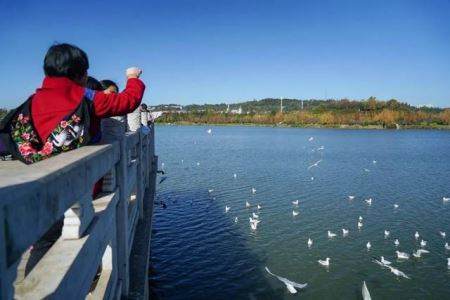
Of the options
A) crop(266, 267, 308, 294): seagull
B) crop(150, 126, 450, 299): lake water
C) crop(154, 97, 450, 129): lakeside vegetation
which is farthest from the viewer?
crop(154, 97, 450, 129): lakeside vegetation

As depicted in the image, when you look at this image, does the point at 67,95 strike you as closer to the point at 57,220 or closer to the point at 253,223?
the point at 57,220

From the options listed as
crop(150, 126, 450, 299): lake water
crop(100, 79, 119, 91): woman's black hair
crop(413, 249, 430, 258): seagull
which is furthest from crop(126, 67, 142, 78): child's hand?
crop(413, 249, 430, 258): seagull

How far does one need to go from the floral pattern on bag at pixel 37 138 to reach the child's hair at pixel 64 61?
1.37 feet

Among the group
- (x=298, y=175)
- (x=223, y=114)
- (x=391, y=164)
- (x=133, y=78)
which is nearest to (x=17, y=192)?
(x=133, y=78)

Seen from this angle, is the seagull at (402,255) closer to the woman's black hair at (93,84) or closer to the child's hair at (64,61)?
the woman's black hair at (93,84)

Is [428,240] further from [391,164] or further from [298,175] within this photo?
[391,164]

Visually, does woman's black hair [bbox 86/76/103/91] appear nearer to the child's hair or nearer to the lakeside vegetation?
the child's hair

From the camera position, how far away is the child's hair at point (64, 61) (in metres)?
3.25

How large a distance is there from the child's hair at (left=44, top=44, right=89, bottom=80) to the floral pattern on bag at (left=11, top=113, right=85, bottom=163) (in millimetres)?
417

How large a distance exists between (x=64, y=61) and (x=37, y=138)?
2.17ft

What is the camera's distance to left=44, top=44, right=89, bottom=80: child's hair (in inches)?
128

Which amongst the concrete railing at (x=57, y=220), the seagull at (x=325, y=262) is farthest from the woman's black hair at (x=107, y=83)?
the seagull at (x=325, y=262)

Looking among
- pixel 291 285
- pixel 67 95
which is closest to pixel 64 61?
pixel 67 95

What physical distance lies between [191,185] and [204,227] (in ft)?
33.1
